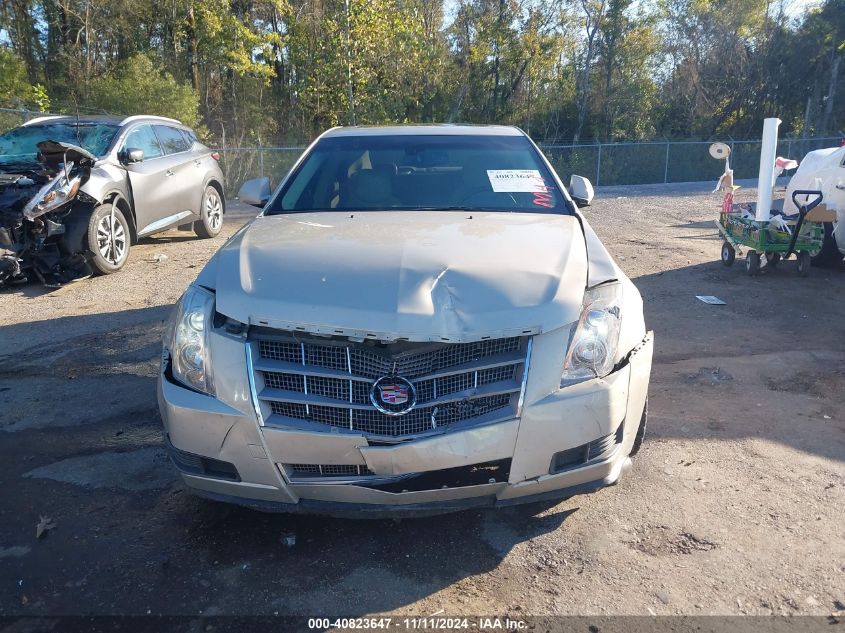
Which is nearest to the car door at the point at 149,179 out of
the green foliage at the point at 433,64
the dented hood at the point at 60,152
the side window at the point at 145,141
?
the side window at the point at 145,141

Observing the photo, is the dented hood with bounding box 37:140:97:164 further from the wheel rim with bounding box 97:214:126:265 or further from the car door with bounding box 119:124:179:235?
the car door with bounding box 119:124:179:235

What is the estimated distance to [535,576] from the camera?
2.84m

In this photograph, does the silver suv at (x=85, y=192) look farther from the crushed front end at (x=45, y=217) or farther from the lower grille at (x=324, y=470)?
the lower grille at (x=324, y=470)

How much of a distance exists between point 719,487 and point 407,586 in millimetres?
1751

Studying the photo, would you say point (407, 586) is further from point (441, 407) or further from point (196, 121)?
point (196, 121)

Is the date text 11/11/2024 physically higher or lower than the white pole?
lower

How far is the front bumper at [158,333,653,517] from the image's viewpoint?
2.65m

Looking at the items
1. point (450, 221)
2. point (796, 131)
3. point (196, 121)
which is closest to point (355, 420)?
point (450, 221)

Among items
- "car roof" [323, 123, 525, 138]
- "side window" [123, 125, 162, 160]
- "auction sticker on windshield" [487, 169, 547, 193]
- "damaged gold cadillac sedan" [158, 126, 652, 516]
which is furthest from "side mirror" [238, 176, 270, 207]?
"side window" [123, 125, 162, 160]

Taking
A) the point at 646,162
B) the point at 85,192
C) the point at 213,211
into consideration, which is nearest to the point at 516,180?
the point at 85,192

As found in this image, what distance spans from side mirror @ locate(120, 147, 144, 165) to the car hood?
220 inches

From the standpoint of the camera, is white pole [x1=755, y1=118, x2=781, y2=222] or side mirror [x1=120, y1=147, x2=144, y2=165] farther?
side mirror [x1=120, y1=147, x2=144, y2=165]

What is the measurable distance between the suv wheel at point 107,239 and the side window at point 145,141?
3.79ft

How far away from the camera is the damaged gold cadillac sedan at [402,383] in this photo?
8.73ft
